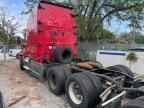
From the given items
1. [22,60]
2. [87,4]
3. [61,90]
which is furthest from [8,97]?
[87,4]

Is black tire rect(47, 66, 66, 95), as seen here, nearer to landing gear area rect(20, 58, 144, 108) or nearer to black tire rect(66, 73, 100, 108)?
landing gear area rect(20, 58, 144, 108)

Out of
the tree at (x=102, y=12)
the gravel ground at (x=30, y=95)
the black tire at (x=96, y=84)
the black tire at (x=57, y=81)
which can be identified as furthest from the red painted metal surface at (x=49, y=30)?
the tree at (x=102, y=12)

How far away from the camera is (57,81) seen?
592 cm

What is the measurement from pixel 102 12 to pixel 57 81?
1346 cm

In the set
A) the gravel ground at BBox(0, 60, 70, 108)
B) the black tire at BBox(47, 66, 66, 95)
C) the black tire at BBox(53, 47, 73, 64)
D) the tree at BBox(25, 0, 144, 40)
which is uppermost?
the tree at BBox(25, 0, 144, 40)

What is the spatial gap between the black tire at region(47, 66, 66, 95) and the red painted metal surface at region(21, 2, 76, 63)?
1.54 metres

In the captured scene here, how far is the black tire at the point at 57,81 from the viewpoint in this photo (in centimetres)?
589

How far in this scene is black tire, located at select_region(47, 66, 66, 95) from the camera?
5887mm

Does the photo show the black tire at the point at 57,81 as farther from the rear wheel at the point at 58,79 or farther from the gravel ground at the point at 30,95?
the gravel ground at the point at 30,95

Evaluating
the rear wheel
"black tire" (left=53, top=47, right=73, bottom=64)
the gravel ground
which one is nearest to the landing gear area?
the rear wheel

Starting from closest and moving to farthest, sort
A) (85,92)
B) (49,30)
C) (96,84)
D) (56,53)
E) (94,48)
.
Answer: (85,92), (96,84), (56,53), (49,30), (94,48)

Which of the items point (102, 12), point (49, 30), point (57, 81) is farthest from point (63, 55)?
point (102, 12)

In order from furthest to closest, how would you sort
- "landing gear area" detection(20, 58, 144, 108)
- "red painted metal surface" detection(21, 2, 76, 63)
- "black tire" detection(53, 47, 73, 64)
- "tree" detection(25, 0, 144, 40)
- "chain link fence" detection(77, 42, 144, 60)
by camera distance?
"tree" detection(25, 0, 144, 40) → "chain link fence" detection(77, 42, 144, 60) → "red painted metal surface" detection(21, 2, 76, 63) → "black tire" detection(53, 47, 73, 64) → "landing gear area" detection(20, 58, 144, 108)

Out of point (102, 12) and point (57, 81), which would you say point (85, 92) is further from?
point (102, 12)
